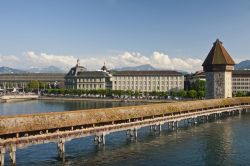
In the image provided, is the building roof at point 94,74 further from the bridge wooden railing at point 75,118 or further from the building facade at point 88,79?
the bridge wooden railing at point 75,118

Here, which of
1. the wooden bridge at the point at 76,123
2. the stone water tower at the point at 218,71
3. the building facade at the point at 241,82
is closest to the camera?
the wooden bridge at the point at 76,123

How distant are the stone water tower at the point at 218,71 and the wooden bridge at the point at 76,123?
34.6 metres

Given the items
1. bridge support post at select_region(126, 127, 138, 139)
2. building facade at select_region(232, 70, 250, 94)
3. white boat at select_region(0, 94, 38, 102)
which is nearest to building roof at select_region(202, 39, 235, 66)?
bridge support post at select_region(126, 127, 138, 139)

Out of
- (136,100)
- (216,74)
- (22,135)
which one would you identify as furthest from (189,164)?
(136,100)

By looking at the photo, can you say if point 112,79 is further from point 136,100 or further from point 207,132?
point 207,132

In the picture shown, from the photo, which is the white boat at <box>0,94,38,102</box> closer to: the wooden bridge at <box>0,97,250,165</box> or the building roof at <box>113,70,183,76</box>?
the building roof at <box>113,70,183,76</box>

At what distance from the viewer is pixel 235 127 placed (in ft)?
210

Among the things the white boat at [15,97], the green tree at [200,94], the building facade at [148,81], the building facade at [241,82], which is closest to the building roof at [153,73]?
the building facade at [148,81]

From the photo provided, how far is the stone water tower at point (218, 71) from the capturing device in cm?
9712

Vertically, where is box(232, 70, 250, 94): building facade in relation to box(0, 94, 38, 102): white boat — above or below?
above

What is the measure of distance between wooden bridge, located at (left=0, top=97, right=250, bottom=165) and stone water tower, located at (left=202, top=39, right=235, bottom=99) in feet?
113

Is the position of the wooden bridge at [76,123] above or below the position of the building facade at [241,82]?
below

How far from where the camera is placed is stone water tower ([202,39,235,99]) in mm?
97125

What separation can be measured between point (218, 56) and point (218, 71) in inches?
151
